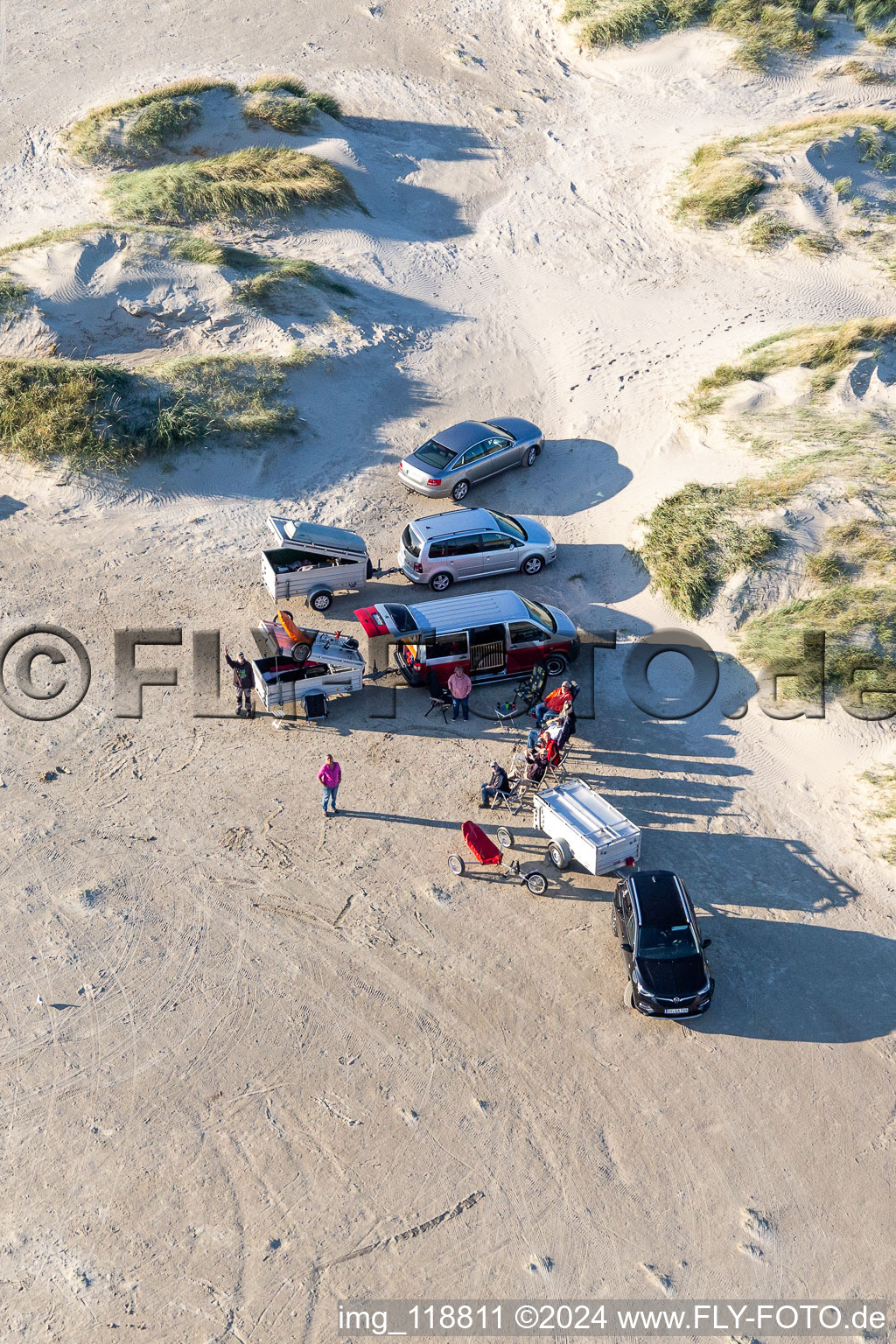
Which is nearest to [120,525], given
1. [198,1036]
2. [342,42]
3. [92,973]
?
[92,973]

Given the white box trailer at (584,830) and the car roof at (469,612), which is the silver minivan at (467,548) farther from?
the white box trailer at (584,830)

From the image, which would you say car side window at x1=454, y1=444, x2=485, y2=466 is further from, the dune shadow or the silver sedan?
the dune shadow

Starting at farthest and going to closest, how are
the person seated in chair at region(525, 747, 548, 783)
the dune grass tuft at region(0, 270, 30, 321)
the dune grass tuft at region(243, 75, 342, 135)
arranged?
the dune grass tuft at region(243, 75, 342, 135)
the dune grass tuft at region(0, 270, 30, 321)
the person seated in chair at region(525, 747, 548, 783)

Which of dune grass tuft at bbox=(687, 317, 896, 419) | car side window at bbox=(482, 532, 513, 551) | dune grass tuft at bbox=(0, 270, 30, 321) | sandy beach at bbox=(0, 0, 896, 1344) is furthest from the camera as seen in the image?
dune grass tuft at bbox=(0, 270, 30, 321)

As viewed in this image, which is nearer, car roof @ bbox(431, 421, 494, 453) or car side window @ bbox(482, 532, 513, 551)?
car side window @ bbox(482, 532, 513, 551)

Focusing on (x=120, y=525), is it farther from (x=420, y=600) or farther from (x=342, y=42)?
(x=342, y=42)

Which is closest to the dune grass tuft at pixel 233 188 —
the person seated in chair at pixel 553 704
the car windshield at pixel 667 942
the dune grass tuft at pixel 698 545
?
the dune grass tuft at pixel 698 545

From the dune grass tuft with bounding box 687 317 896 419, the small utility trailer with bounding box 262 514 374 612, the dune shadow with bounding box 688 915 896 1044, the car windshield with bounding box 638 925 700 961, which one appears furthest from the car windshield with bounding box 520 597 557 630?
the dune grass tuft with bounding box 687 317 896 419

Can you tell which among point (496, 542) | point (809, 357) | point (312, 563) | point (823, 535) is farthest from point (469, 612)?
point (809, 357)
